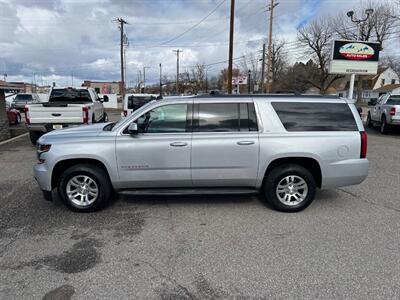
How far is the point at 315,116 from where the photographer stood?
4750mm

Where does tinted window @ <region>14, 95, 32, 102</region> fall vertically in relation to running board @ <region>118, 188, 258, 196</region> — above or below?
above

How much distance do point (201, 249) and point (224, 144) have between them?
1.60 m

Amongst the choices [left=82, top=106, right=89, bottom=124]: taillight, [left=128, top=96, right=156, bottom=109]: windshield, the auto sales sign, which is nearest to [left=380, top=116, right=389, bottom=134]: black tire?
the auto sales sign

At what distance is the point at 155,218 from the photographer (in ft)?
14.8

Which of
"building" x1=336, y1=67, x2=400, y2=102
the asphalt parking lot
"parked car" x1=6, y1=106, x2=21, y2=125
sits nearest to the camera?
the asphalt parking lot

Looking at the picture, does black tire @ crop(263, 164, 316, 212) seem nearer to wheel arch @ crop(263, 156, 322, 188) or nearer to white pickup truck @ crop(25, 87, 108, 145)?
wheel arch @ crop(263, 156, 322, 188)

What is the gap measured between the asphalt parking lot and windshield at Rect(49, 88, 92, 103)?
7.17 m

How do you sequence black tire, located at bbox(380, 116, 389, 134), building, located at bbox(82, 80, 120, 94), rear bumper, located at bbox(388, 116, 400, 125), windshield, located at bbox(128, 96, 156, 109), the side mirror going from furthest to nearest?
1. building, located at bbox(82, 80, 120, 94)
2. black tire, located at bbox(380, 116, 389, 134)
3. rear bumper, located at bbox(388, 116, 400, 125)
4. windshield, located at bbox(128, 96, 156, 109)
5. the side mirror

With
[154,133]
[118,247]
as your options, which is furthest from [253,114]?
[118,247]

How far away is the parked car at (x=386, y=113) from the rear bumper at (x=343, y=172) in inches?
407

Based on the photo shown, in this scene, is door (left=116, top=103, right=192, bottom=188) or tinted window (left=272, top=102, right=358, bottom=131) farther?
tinted window (left=272, top=102, right=358, bottom=131)

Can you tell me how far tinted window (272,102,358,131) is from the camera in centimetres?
470

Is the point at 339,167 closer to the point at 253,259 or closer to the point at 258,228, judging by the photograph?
the point at 258,228

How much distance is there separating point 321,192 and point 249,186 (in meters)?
1.80
